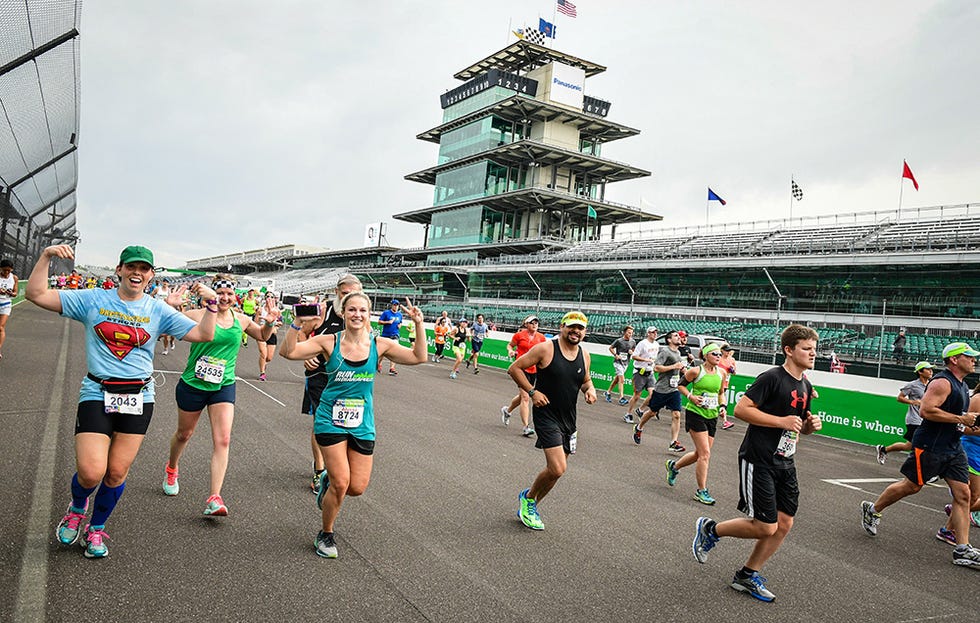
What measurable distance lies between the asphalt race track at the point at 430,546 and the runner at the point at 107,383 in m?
0.36

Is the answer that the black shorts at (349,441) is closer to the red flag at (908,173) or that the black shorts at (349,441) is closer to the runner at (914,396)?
the runner at (914,396)

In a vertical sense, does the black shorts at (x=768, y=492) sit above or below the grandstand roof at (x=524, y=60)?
below

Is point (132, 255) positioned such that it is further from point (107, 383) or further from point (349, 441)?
point (349, 441)

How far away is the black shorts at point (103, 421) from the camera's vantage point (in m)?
3.80

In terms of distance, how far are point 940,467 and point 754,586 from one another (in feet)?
9.12

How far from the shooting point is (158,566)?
3.85 meters

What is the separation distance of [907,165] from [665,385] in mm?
28998

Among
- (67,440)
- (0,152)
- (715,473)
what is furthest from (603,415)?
(0,152)

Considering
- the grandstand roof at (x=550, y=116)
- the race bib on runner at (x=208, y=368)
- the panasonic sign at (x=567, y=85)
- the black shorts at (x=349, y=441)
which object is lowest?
the black shorts at (x=349, y=441)

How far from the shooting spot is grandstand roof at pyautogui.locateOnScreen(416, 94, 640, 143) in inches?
2381

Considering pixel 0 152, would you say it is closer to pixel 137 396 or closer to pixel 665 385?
pixel 137 396

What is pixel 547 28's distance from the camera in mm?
66812

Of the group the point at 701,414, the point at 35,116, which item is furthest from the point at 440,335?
the point at 701,414

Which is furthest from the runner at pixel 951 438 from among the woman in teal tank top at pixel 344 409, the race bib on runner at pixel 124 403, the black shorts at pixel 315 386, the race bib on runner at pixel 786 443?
the race bib on runner at pixel 124 403
